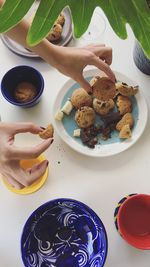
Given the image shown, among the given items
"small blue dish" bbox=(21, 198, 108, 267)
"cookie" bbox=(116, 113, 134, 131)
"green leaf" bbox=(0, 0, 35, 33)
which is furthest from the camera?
"cookie" bbox=(116, 113, 134, 131)

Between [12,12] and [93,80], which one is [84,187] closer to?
[93,80]

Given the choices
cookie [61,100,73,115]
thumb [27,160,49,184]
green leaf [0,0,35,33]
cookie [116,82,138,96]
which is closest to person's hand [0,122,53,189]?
thumb [27,160,49,184]

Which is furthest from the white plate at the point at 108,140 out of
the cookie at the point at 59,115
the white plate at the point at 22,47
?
the white plate at the point at 22,47

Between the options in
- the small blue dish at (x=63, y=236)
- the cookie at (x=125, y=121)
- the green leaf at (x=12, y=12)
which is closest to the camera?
the green leaf at (x=12, y=12)

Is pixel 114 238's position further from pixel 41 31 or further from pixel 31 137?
pixel 41 31

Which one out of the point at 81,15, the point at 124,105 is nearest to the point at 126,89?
the point at 124,105

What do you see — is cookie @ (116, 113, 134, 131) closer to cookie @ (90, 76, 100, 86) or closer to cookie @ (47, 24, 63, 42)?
cookie @ (90, 76, 100, 86)

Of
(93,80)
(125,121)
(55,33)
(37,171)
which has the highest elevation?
(55,33)

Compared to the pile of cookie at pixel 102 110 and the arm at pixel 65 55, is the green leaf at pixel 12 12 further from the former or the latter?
the pile of cookie at pixel 102 110
